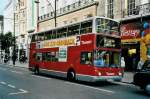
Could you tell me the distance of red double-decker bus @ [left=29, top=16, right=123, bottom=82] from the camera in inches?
780

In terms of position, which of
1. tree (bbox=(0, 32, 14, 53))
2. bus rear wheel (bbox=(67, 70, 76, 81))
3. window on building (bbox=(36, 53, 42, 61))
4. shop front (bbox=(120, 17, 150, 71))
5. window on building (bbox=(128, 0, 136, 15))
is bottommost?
bus rear wheel (bbox=(67, 70, 76, 81))

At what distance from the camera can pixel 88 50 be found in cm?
2033

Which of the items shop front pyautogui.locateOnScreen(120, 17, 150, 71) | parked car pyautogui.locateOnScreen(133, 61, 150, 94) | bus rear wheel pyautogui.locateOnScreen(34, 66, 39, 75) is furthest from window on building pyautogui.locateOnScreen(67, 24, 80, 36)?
shop front pyautogui.locateOnScreen(120, 17, 150, 71)

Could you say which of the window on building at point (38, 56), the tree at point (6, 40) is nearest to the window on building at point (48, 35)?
the window on building at point (38, 56)

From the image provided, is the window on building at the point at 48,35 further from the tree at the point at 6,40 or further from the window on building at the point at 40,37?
the tree at the point at 6,40

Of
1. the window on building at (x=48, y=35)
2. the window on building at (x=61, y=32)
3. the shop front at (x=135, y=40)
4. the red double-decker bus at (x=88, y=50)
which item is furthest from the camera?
the shop front at (x=135, y=40)

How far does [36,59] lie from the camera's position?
1134 inches

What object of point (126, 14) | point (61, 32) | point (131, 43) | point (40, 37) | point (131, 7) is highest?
point (131, 7)

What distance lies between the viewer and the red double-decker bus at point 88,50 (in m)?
19.8

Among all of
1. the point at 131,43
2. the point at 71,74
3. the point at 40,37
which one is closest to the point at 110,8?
the point at 131,43

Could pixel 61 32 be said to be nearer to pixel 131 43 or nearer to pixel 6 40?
pixel 131 43

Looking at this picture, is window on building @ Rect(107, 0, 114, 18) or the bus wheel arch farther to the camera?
window on building @ Rect(107, 0, 114, 18)

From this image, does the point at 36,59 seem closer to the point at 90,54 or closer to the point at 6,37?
the point at 90,54

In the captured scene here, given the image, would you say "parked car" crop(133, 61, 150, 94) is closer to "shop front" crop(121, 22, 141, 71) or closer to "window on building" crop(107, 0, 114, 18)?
"shop front" crop(121, 22, 141, 71)
